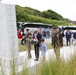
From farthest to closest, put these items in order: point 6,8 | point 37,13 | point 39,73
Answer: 1. point 37,13
2. point 6,8
3. point 39,73

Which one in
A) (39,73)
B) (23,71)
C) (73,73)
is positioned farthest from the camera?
(39,73)

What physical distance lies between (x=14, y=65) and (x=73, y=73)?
85 centimetres

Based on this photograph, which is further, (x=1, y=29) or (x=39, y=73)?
(x=1, y=29)

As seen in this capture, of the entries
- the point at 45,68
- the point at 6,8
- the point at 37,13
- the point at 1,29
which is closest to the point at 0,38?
the point at 1,29

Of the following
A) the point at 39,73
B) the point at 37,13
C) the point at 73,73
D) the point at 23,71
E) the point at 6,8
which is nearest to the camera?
the point at 73,73

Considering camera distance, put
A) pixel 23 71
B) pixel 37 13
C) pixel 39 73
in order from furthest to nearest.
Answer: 1. pixel 37 13
2. pixel 39 73
3. pixel 23 71

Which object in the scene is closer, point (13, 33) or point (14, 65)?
point (14, 65)

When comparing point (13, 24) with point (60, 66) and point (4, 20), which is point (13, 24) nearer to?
point (4, 20)

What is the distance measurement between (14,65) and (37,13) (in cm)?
6013

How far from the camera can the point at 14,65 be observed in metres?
3.84

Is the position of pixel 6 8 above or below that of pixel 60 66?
above

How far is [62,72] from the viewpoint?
150 inches

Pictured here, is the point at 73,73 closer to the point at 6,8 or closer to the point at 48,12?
the point at 6,8

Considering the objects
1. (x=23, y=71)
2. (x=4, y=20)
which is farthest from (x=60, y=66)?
(x=4, y=20)
